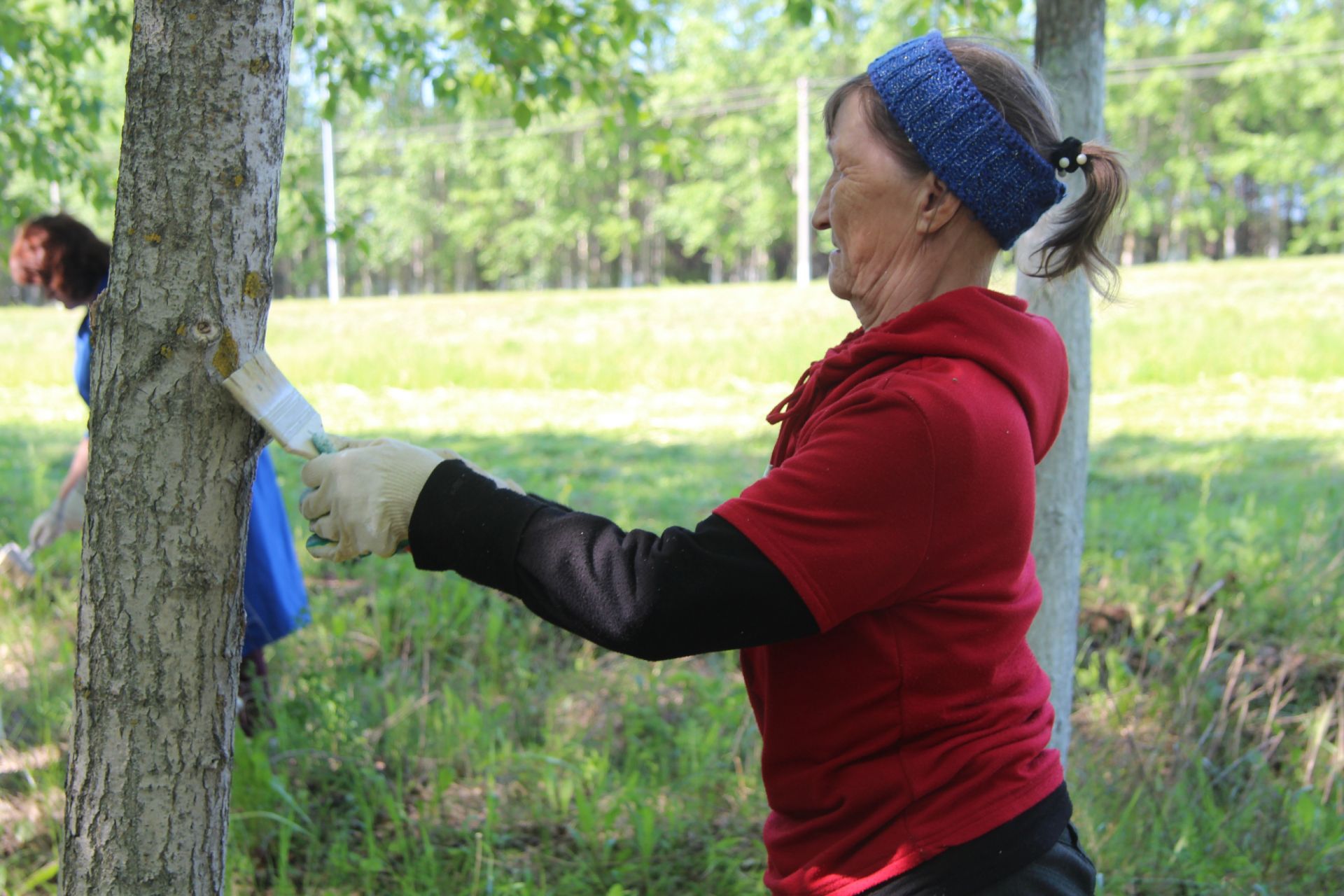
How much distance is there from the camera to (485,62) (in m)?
4.63

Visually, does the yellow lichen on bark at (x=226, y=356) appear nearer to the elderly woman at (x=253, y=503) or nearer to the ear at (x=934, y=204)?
the ear at (x=934, y=204)

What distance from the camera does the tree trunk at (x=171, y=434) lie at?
150 cm

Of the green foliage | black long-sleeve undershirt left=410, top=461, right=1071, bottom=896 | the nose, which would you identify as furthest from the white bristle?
the green foliage

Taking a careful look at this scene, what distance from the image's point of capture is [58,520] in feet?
14.2

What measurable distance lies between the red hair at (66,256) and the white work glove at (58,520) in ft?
2.85

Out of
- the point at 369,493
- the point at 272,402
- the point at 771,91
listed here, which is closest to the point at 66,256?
the point at 272,402

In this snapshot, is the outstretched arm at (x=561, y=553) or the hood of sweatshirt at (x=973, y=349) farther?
the hood of sweatshirt at (x=973, y=349)

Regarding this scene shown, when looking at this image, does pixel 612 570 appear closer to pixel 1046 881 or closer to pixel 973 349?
pixel 973 349

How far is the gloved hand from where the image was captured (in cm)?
134

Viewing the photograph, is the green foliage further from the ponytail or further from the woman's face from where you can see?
the ponytail

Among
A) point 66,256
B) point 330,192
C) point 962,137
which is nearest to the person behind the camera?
point 962,137

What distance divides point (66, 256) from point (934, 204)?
3.35 metres

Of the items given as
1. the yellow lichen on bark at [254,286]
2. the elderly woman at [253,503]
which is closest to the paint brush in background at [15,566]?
the elderly woman at [253,503]

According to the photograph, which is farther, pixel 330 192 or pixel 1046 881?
pixel 330 192
